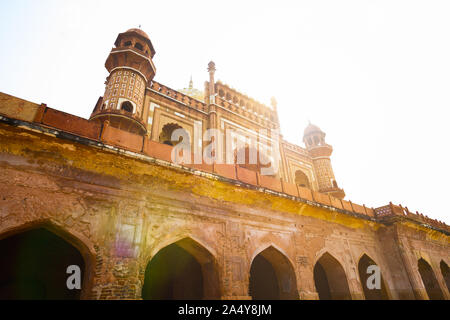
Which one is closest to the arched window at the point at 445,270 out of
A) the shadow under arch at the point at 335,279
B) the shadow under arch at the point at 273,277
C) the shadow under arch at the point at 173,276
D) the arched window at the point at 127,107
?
the shadow under arch at the point at 335,279

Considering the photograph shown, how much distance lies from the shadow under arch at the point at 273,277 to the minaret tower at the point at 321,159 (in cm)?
845

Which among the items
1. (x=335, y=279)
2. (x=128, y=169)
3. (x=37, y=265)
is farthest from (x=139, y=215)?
(x=335, y=279)

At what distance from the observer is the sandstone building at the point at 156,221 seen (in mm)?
4828

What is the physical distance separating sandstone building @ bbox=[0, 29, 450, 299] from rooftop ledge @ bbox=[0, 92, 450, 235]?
0.08 feet

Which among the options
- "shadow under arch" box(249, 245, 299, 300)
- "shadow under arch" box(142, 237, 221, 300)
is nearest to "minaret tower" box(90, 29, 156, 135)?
"shadow under arch" box(142, 237, 221, 300)

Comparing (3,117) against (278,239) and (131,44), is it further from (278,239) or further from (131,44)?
(131,44)

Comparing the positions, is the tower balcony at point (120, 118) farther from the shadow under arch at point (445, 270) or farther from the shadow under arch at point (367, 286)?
the shadow under arch at point (445, 270)

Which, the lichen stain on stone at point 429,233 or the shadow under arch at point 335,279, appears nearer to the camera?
the shadow under arch at point 335,279

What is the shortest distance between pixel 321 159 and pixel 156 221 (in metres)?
14.2

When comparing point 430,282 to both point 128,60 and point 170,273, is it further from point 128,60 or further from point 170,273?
point 128,60

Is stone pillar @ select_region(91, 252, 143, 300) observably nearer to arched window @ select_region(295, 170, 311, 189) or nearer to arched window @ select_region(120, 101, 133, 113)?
arched window @ select_region(120, 101, 133, 113)

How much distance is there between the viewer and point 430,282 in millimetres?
11102
